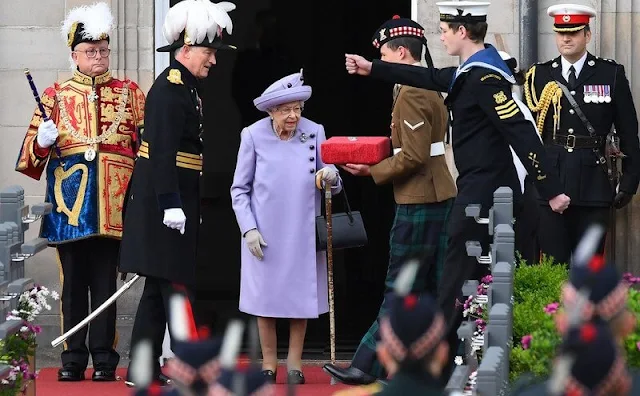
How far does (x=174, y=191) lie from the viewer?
31.2ft

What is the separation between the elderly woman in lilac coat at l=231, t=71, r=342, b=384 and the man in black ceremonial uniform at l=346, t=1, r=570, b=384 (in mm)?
1071

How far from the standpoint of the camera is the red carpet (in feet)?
32.3

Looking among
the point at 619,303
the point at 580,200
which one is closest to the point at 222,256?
the point at 580,200

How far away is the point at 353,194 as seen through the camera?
582 inches

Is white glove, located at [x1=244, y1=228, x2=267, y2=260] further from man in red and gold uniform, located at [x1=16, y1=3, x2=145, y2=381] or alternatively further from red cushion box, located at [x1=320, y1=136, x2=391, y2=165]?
man in red and gold uniform, located at [x1=16, y1=3, x2=145, y2=381]

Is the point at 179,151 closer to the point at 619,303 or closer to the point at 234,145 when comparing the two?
the point at 619,303

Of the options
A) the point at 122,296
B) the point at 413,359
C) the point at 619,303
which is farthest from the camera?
the point at 122,296

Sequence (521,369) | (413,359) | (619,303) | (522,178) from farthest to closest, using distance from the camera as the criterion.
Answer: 1. (522,178)
2. (521,369)
3. (619,303)
4. (413,359)

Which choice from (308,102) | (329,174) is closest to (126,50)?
(329,174)

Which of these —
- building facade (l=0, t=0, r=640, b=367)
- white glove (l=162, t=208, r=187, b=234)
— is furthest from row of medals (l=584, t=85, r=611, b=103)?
white glove (l=162, t=208, r=187, b=234)

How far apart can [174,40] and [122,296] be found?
2.02 meters

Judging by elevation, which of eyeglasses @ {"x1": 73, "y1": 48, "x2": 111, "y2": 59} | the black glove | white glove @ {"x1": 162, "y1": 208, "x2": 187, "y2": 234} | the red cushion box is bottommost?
white glove @ {"x1": 162, "y1": 208, "x2": 187, "y2": 234}

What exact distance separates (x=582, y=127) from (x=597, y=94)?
21 cm

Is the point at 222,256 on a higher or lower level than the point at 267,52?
lower
